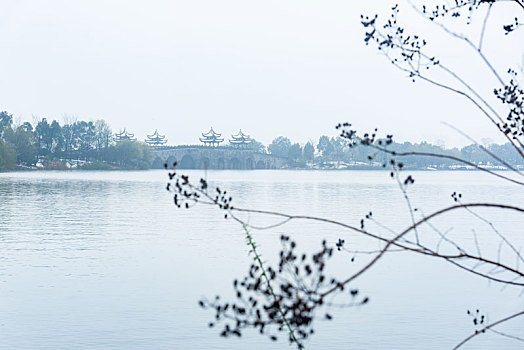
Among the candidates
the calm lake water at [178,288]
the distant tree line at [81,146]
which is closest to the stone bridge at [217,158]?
the distant tree line at [81,146]

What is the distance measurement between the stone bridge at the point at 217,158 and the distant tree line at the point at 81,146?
14.6 feet

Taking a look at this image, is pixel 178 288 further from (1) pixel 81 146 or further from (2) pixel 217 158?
(2) pixel 217 158

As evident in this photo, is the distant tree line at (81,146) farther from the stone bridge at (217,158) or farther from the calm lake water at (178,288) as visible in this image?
the calm lake water at (178,288)

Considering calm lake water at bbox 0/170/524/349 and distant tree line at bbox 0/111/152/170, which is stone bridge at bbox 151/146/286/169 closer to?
distant tree line at bbox 0/111/152/170

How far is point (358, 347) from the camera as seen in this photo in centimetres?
912

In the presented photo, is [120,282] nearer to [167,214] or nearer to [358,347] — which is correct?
[358,347]

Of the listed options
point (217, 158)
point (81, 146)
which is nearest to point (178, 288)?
point (81, 146)

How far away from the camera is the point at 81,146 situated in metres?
108

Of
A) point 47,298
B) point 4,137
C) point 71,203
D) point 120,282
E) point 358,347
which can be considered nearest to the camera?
point 358,347

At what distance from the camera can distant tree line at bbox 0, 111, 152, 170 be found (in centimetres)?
10062

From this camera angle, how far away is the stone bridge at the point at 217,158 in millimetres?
114438

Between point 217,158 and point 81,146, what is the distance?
2308cm

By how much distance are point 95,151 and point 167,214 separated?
3296 inches

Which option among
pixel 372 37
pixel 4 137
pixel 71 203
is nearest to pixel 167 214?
pixel 71 203
